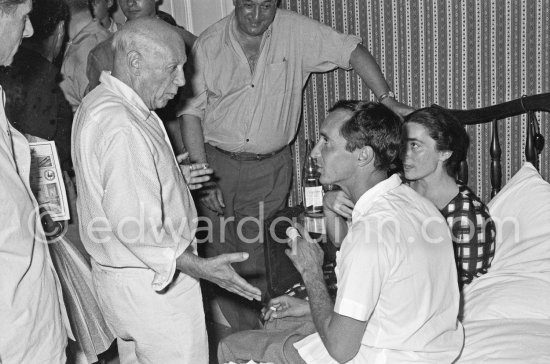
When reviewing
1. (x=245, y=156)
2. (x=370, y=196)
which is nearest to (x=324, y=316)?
(x=370, y=196)

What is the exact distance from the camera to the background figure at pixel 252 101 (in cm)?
310

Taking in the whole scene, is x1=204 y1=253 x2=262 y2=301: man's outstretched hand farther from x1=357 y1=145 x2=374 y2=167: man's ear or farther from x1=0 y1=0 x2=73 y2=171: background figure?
x1=0 y1=0 x2=73 y2=171: background figure

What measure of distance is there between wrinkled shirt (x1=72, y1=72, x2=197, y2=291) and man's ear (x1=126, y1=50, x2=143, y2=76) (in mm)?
52

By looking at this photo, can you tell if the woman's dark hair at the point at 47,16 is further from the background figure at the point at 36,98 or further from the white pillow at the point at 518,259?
the white pillow at the point at 518,259

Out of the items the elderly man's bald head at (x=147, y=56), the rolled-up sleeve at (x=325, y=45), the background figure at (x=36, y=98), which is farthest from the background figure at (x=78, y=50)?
the elderly man's bald head at (x=147, y=56)

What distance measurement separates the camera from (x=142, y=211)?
6.29 ft

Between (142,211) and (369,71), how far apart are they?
1.42m

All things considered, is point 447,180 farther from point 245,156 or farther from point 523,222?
point 245,156

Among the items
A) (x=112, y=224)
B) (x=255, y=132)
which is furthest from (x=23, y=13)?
(x=255, y=132)

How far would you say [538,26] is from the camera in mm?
2543

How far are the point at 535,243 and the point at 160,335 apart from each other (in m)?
1.31

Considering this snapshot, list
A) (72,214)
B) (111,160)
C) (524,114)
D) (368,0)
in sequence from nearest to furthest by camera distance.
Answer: (111,160) → (524,114) → (368,0) → (72,214)

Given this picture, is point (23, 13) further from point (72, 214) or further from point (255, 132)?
point (72, 214)

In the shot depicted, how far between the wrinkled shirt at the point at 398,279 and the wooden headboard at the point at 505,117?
2.87ft
